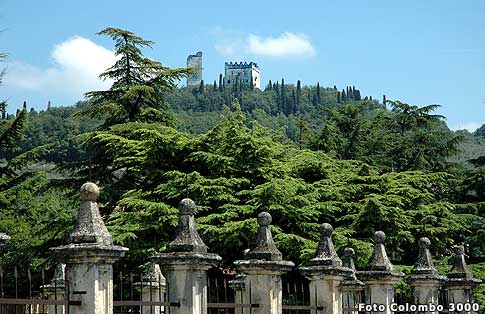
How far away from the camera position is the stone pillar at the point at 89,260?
260 inches

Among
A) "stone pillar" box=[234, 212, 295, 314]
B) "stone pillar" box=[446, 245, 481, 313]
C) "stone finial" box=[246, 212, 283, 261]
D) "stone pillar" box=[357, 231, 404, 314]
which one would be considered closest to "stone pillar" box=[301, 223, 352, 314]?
"stone pillar" box=[234, 212, 295, 314]

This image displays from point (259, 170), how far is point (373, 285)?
1368cm

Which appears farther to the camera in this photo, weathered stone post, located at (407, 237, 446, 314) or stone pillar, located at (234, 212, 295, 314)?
weathered stone post, located at (407, 237, 446, 314)

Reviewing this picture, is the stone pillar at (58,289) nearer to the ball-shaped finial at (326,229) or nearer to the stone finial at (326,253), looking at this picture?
the stone finial at (326,253)

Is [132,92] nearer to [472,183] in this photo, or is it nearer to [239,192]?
[239,192]

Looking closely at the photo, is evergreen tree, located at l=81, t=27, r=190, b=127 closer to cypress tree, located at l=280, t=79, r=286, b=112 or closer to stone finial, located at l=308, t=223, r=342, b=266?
stone finial, located at l=308, t=223, r=342, b=266

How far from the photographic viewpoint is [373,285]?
12.3 m

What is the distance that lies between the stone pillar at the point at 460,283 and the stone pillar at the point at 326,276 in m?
5.30

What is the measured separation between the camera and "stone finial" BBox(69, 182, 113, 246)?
22.0 ft

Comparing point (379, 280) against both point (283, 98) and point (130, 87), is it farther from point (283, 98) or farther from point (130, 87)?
point (283, 98)

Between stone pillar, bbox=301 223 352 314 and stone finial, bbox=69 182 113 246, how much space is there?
4.44 metres

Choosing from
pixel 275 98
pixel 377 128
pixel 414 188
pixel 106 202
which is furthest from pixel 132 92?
pixel 275 98

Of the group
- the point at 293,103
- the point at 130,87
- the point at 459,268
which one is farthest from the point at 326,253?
the point at 293,103

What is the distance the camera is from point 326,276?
416 inches
